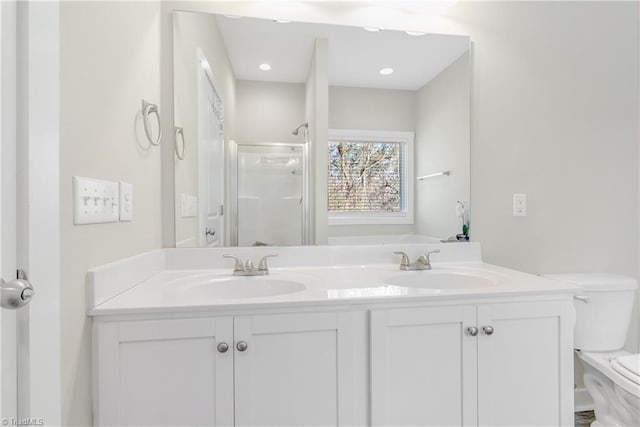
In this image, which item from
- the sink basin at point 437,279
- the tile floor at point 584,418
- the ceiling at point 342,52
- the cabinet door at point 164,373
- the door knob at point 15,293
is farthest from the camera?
the tile floor at point 584,418

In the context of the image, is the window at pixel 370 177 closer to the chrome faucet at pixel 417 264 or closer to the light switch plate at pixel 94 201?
the chrome faucet at pixel 417 264

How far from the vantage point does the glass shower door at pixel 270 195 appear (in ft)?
5.28

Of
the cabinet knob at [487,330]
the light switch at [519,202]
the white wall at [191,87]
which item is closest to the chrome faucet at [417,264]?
the cabinet knob at [487,330]

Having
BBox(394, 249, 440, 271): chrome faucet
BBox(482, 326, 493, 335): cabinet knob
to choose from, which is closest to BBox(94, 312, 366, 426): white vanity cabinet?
BBox(482, 326, 493, 335): cabinet knob

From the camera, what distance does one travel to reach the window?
168cm

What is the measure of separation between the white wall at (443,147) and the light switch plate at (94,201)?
4.37ft

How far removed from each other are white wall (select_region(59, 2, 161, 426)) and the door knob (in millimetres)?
212

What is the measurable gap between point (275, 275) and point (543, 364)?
1046 mm

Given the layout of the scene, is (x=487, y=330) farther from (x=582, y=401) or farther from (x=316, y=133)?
(x=582, y=401)

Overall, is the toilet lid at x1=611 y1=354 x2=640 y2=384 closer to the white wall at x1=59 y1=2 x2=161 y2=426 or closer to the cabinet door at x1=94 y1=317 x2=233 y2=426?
the cabinet door at x1=94 y1=317 x2=233 y2=426

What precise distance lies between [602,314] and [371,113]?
56.9 inches

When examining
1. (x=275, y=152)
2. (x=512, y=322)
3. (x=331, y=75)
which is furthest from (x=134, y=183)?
(x=512, y=322)

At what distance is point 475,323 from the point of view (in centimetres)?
114

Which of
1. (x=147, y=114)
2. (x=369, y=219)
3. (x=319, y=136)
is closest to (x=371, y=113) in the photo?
(x=319, y=136)
